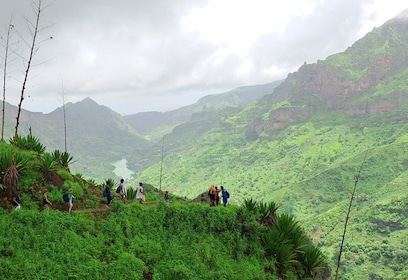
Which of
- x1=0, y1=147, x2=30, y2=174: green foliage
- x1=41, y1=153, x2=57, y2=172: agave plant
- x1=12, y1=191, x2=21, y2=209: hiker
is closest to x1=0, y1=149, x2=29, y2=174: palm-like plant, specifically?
x1=0, y1=147, x2=30, y2=174: green foliage

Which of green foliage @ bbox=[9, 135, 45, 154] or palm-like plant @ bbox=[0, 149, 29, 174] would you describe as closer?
palm-like plant @ bbox=[0, 149, 29, 174]

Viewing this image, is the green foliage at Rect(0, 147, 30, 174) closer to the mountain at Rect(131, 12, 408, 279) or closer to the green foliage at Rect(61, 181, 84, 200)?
the green foliage at Rect(61, 181, 84, 200)

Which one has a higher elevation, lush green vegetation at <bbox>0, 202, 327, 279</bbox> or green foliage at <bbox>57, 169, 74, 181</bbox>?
green foliage at <bbox>57, 169, 74, 181</bbox>

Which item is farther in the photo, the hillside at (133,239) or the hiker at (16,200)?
the hiker at (16,200)

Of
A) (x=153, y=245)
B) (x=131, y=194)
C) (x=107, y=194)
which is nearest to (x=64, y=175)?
(x=107, y=194)

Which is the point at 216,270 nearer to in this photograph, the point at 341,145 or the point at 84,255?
the point at 84,255

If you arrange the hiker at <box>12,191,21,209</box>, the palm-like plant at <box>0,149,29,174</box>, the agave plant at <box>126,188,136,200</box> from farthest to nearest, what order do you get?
the agave plant at <box>126,188,136,200</box>, the palm-like plant at <box>0,149,29,174</box>, the hiker at <box>12,191,21,209</box>

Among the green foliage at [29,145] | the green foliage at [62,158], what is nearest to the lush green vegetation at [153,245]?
the green foliage at [62,158]

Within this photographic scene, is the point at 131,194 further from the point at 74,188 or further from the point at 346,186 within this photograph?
the point at 346,186

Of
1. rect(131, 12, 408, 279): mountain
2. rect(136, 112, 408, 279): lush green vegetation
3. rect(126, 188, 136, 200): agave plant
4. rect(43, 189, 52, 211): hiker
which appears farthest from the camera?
rect(131, 12, 408, 279): mountain

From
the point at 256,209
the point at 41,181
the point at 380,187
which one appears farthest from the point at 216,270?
the point at 380,187

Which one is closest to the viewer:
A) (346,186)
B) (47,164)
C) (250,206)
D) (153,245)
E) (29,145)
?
(153,245)

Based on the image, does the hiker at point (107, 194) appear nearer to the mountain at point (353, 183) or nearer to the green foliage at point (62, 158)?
the green foliage at point (62, 158)

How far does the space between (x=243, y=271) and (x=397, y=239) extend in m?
81.8
